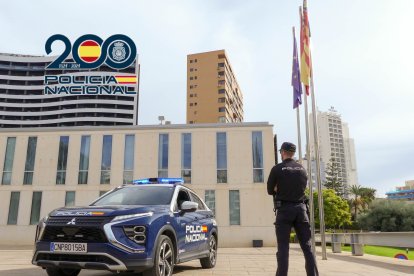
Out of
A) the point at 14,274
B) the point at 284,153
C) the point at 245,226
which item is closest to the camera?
the point at 284,153

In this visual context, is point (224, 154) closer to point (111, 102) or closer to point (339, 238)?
point (339, 238)

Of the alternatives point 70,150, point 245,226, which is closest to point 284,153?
point 245,226

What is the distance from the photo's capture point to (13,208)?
87.6 ft

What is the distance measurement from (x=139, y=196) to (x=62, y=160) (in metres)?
23.3

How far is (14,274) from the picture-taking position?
6.54 metres

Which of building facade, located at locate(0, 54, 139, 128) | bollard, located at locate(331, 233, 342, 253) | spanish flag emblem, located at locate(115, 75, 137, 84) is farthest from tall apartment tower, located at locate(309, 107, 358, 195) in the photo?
bollard, located at locate(331, 233, 342, 253)

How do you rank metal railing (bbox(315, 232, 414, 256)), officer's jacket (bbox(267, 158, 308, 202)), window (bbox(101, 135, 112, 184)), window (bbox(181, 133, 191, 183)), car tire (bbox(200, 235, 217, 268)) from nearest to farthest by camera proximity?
officer's jacket (bbox(267, 158, 308, 202)) → car tire (bbox(200, 235, 217, 268)) → metal railing (bbox(315, 232, 414, 256)) → window (bbox(181, 133, 191, 183)) → window (bbox(101, 135, 112, 184))

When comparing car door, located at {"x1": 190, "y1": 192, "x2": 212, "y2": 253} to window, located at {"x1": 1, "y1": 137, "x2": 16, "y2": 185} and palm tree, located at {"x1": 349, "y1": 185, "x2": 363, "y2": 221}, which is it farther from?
palm tree, located at {"x1": 349, "y1": 185, "x2": 363, "y2": 221}

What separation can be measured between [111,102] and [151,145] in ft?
261

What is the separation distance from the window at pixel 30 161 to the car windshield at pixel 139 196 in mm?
23633

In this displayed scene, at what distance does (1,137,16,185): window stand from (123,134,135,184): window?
29.1 ft

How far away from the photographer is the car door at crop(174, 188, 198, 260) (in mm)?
6082

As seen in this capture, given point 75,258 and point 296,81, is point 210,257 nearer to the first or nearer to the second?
point 75,258

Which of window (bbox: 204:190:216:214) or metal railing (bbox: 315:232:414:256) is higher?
window (bbox: 204:190:216:214)
